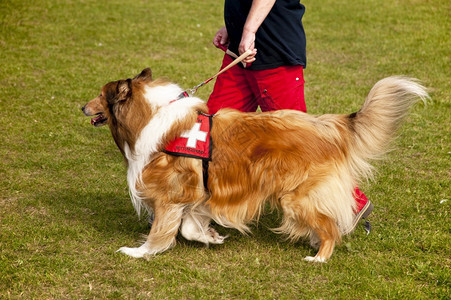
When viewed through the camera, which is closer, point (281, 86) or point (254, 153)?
point (254, 153)

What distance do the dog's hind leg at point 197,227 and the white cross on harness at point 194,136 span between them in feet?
2.19

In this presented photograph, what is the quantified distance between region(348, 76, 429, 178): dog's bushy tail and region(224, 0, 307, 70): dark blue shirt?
0.76m

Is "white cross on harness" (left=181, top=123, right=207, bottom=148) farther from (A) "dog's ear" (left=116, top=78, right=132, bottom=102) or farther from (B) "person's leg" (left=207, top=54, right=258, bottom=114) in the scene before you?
(B) "person's leg" (left=207, top=54, right=258, bottom=114)

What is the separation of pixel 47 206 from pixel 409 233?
3674 mm

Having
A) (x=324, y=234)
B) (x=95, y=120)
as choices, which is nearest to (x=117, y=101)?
(x=95, y=120)

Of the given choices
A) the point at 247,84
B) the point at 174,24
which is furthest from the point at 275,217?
the point at 174,24

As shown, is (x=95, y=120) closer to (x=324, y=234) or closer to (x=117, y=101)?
(x=117, y=101)

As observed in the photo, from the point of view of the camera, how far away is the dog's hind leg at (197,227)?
181 inches

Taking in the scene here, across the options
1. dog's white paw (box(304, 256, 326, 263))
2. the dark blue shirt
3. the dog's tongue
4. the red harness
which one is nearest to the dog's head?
the dog's tongue

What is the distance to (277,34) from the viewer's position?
14.9ft

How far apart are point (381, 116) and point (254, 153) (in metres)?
1.07

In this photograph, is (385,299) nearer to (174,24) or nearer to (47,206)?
(47,206)

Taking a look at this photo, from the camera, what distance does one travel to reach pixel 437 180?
6109 millimetres

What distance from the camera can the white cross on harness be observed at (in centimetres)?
422
